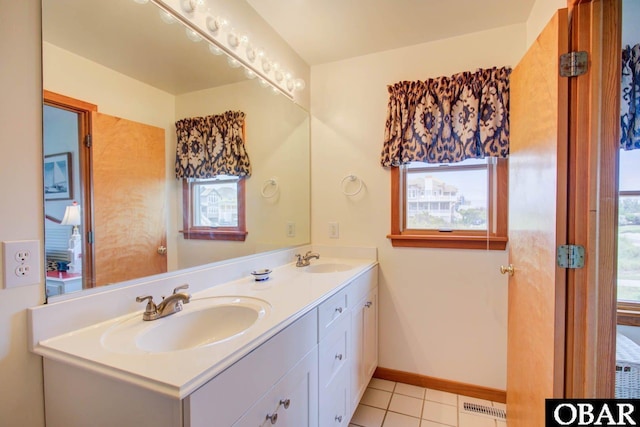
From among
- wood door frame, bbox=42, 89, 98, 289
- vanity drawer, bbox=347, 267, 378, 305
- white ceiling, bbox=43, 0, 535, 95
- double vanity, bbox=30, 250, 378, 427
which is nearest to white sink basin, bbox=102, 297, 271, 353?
double vanity, bbox=30, 250, 378, 427

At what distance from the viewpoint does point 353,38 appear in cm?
202

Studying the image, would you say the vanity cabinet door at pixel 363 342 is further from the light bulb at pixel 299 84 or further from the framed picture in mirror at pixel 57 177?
the light bulb at pixel 299 84

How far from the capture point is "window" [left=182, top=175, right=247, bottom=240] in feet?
4.70

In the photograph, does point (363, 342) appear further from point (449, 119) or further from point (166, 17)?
point (166, 17)

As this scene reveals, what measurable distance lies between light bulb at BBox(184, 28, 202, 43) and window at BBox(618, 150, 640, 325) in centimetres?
238

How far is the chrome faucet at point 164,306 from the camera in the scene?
41.0 inches

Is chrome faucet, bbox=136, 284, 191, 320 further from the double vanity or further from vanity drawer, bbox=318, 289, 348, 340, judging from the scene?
vanity drawer, bbox=318, 289, 348, 340

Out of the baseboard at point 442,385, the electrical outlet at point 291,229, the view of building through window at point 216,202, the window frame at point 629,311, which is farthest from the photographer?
the electrical outlet at point 291,229

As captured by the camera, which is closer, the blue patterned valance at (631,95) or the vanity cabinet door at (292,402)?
the vanity cabinet door at (292,402)

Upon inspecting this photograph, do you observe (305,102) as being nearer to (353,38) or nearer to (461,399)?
(353,38)

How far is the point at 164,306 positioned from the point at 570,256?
57.1 inches

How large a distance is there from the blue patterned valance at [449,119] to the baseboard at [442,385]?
1506mm

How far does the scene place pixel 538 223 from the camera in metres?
1.23

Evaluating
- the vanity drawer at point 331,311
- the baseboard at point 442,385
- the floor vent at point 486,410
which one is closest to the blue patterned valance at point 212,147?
the vanity drawer at point 331,311
